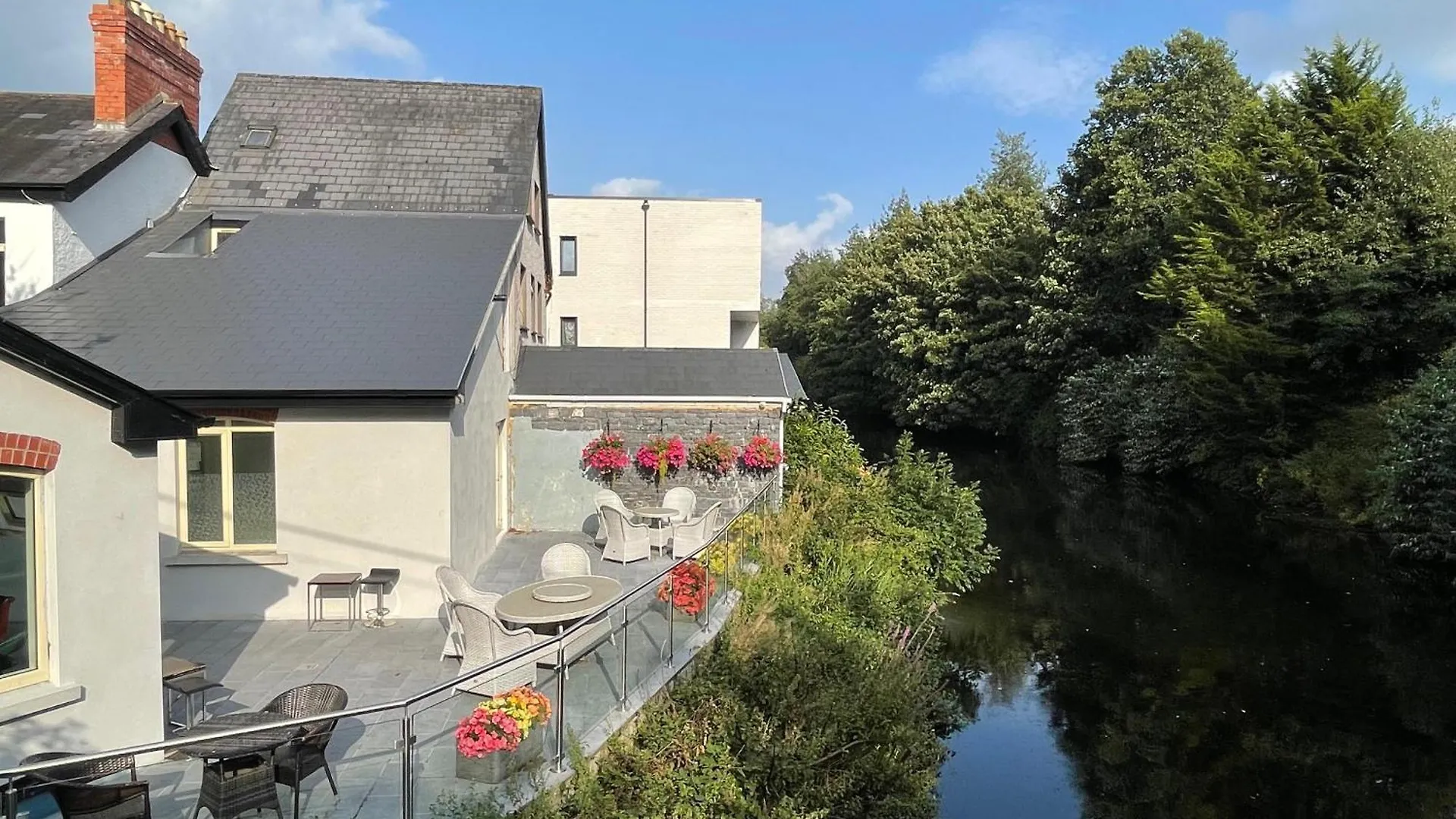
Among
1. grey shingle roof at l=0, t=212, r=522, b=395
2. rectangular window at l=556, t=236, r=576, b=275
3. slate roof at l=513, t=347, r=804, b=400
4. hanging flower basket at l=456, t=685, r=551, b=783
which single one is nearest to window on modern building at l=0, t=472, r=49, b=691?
hanging flower basket at l=456, t=685, r=551, b=783

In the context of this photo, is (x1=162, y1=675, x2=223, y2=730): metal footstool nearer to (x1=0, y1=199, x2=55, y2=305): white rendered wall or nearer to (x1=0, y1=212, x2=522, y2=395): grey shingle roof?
(x1=0, y1=212, x2=522, y2=395): grey shingle roof

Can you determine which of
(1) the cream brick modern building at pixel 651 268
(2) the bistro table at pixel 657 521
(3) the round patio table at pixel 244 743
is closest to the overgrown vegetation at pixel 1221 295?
(1) the cream brick modern building at pixel 651 268

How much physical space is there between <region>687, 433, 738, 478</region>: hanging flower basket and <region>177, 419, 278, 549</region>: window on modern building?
22.0 ft

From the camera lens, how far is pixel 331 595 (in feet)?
33.4

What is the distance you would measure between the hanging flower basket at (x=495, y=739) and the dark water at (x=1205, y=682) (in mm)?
5080

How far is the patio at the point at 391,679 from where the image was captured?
5.49 metres

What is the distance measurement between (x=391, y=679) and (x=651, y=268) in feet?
74.9

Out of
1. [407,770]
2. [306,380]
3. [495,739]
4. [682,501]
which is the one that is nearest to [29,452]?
[407,770]

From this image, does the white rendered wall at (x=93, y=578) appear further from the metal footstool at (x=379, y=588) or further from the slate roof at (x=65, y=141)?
the slate roof at (x=65, y=141)

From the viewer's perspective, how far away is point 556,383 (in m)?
15.7

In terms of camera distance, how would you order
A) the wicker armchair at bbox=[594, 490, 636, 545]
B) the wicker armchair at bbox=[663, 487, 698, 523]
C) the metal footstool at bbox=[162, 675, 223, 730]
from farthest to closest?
the wicker armchair at bbox=[663, 487, 698, 523] → the wicker armchair at bbox=[594, 490, 636, 545] → the metal footstool at bbox=[162, 675, 223, 730]

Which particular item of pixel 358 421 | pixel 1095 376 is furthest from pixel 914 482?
pixel 1095 376

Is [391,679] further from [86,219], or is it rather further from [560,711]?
[86,219]

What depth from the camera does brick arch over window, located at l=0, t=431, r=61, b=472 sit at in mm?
5461
